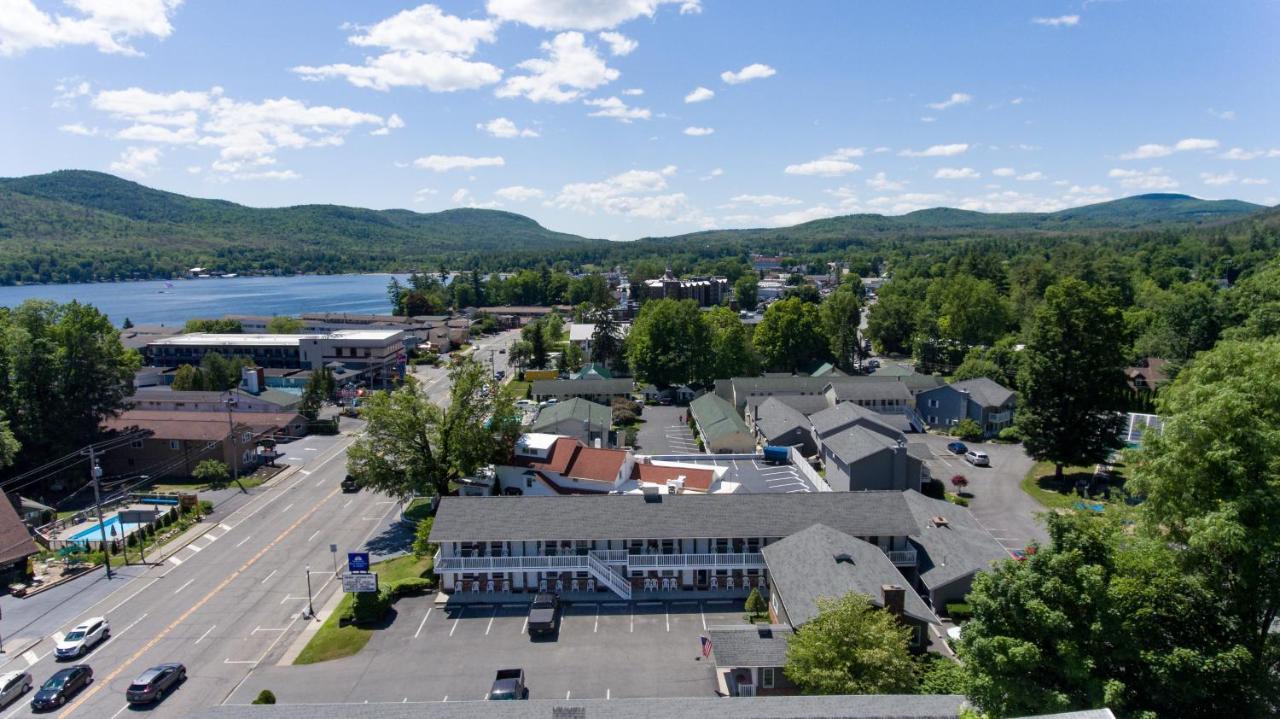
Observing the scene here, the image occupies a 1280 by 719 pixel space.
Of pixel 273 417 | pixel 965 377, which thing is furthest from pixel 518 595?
pixel 965 377

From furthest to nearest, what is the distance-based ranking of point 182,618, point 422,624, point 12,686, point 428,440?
point 428,440, point 182,618, point 422,624, point 12,686

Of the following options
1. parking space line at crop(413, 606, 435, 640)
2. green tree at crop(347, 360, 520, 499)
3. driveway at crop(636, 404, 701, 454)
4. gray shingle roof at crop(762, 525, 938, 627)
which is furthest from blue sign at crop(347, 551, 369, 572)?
driveway at crop(636, 404, 701, 454)

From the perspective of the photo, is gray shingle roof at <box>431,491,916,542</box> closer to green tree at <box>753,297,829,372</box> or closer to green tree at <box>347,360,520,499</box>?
green tree at <box>347,360,520,499</box>

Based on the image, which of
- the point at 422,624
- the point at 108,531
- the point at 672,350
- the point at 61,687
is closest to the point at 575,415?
the point at 672,350

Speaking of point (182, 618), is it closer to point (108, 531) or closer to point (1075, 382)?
point (108, 531)

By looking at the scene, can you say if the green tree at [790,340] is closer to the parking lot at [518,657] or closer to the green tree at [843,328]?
the green tree at [843,328]

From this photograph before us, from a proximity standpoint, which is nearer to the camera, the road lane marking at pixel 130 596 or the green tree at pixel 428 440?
the road lane marking at pixel 130 596

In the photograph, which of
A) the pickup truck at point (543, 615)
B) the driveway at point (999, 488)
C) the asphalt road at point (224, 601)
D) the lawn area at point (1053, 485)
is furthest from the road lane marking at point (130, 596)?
the lawn area at point (1053, 485)
